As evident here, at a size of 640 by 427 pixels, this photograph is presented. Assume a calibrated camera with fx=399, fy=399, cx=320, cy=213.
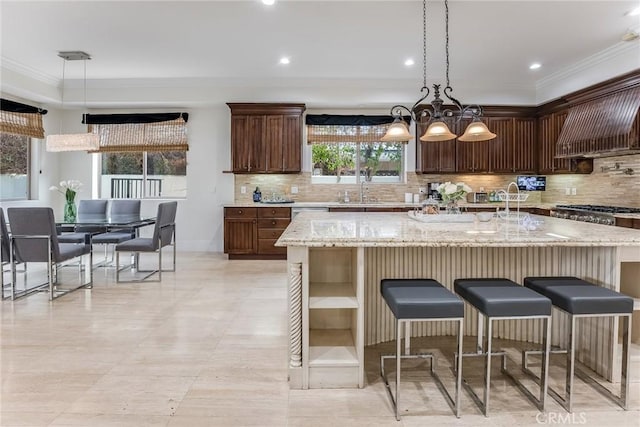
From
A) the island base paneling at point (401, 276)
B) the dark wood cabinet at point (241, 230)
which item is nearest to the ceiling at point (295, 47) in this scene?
the dark wood cabinet at point (241, 230)

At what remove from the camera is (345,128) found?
6.87m

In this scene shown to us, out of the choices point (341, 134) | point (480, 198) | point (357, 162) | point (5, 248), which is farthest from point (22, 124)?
→ point (480, 198)

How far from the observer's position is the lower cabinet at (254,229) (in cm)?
630

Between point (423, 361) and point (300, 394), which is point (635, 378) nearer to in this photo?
point (423, 361)

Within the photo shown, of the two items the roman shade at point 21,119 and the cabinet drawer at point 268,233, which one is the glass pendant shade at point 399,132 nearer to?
the cabinet drawer at point 268,233

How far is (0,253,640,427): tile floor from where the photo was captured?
81.0 inches

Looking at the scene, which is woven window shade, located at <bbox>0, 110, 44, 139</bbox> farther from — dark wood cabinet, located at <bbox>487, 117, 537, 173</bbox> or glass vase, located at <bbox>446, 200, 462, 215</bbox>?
dark wood cabinet, located at <bbox>487, 117, 537, 173</bbox>

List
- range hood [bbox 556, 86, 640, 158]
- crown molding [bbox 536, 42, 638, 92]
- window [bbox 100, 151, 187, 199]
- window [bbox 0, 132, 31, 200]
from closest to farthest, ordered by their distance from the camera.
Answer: range hood [bbox 556, 86, 640, 158] → crown molding [bbox 536, 42, 638, 92] → window [bbox 0, 132, 31, 200] → window [bbox 100, 151, 187, 199]

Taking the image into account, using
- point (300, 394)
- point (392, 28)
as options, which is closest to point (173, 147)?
point (392, 28)

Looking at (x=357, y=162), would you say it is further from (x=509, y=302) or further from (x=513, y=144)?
(x=509, y=302)

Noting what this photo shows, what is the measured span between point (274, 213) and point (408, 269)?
368 centimetres

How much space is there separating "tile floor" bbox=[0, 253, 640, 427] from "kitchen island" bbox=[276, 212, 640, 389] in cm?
19

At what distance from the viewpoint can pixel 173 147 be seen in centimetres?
698

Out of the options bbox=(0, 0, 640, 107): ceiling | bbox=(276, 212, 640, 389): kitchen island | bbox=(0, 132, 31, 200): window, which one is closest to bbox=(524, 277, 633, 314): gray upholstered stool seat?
bbox=(276, 212, 640, 389): kitchen island
